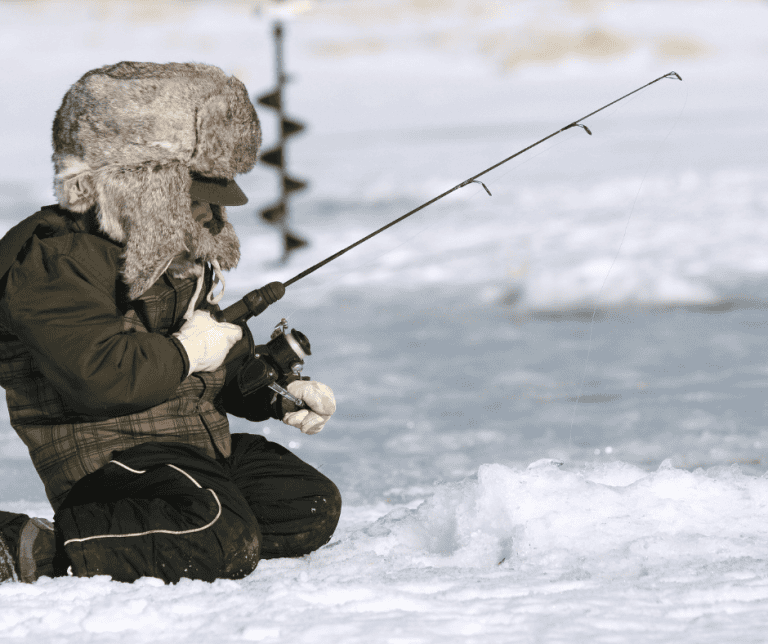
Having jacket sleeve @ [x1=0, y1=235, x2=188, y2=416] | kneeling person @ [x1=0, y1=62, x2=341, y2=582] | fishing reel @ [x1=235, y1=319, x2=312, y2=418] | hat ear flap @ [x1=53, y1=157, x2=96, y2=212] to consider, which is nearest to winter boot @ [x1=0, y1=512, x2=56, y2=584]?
kneeling person @ [x1=0, y1=62, x2=341, y2=582]

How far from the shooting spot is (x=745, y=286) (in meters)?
8.01

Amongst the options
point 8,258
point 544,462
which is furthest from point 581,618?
point 8,258

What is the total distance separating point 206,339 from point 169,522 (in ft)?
1.52

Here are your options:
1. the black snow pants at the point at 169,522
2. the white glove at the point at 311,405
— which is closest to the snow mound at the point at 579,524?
the black snow pants at the point at 169,522

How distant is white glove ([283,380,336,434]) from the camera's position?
2592mm

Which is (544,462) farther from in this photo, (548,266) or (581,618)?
(548,266)

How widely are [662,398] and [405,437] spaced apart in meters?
1.48

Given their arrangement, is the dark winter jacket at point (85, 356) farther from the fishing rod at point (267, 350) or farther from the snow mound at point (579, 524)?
the snow mound at point (579, 524)

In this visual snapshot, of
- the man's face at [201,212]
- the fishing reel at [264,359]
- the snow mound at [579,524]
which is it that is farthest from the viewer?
the fishing reel at [264,359]

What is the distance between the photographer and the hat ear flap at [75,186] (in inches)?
83.9

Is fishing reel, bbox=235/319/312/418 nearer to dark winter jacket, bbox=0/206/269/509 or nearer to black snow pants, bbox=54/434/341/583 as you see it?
dark winter jacket, bbox=0/206/269/509

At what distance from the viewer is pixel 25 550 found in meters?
2.18

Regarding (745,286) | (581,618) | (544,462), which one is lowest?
(745,286)

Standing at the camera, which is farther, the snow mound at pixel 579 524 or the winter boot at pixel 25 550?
the snow mound at pixel 579 524
